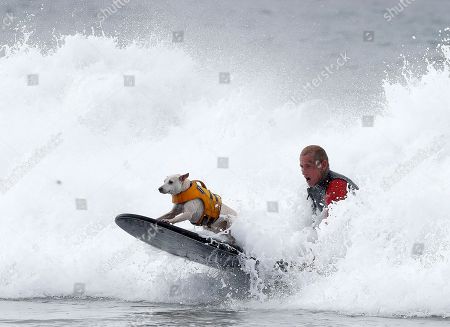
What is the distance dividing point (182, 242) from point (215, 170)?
662 centimetres

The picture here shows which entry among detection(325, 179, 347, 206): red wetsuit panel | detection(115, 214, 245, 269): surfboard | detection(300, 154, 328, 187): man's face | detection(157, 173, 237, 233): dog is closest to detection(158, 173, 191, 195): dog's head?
detection(157, 173, 237, 233): dog

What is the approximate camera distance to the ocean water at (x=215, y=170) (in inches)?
296

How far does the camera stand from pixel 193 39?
65.7 ft

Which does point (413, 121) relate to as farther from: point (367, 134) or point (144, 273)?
point (144, 273)

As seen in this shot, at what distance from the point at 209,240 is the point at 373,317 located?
7.38ft

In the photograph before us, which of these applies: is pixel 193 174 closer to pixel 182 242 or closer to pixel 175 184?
pixel 175 184

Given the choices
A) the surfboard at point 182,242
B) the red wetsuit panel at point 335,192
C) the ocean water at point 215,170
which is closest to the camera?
the ocean water at point 215,170

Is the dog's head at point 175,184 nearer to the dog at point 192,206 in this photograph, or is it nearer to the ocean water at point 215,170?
the dog at point 192,206

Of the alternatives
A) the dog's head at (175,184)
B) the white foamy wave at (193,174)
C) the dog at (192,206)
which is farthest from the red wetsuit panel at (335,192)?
the dog's head at (175,184)

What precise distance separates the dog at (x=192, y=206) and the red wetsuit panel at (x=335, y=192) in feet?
4.87

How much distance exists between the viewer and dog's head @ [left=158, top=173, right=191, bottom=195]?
8.64 metres

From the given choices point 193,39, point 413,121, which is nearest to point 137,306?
point 413,121

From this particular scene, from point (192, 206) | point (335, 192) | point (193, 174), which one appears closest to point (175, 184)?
point (192, 206)

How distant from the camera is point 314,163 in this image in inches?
304
